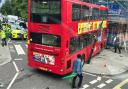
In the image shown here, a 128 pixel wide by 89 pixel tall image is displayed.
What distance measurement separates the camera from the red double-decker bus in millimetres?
15570

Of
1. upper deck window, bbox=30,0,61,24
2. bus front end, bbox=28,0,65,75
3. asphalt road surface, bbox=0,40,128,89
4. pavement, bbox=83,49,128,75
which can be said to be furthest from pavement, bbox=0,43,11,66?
pavement, bbox=83,49,128,75

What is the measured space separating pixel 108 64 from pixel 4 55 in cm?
769

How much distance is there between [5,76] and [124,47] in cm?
1564

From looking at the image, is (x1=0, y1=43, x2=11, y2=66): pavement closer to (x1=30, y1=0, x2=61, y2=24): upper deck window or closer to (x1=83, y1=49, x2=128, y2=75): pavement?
(x1=30, y1=0, x2=61, y2=24): upper deck window

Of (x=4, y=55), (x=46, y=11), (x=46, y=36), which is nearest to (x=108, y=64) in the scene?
(x=46, y=36)

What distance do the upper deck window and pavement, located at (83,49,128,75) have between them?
4.79 m

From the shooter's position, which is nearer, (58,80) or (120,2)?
(58,80)

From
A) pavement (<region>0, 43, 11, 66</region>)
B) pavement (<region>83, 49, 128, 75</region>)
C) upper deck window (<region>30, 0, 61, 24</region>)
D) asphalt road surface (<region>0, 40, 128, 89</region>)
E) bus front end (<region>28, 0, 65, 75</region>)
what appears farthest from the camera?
pavement (<region>0, 43, 11, 66</region>)

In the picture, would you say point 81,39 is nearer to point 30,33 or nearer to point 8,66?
point 30,33

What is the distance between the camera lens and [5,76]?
1659cm

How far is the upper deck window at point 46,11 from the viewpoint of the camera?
1555 centimetres

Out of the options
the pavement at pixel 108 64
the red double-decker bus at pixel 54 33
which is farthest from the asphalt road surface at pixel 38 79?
the pavement at pixel 108 64

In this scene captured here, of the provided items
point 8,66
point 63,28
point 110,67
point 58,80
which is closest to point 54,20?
point 63,28

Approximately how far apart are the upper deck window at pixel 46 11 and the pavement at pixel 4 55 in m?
5.12
